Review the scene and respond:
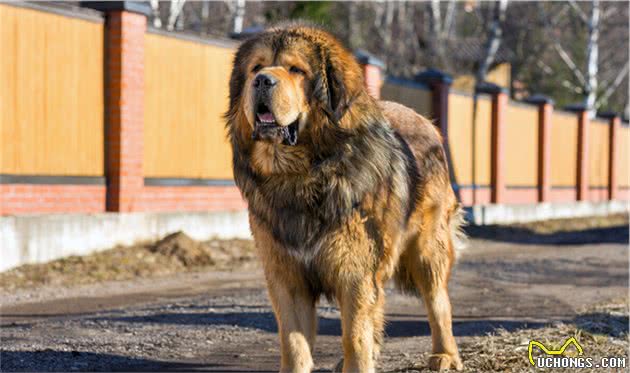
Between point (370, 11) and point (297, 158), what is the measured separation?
1918 inches

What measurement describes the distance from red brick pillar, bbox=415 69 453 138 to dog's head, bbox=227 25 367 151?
1928 cm

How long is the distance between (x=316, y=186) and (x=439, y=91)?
19.7 metres

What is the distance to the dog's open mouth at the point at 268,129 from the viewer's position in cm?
519

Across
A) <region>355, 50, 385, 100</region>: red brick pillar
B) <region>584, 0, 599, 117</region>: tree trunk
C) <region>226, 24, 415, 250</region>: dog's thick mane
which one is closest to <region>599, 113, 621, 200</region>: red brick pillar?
<region>584, 0, 599, 117</region>: tree trunk

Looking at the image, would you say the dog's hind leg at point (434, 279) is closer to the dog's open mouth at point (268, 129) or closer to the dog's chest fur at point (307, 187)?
the dog's chest fur at point (307, 187)

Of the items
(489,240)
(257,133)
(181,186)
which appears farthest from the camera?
(489,240)

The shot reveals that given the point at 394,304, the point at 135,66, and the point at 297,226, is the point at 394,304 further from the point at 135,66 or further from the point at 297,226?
the point at 135,66

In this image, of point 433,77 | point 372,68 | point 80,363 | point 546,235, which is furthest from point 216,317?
point 433,77

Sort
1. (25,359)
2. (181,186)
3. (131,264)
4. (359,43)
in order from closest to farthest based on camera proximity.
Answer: (25,359), (131,264), (181,186), (359,43)

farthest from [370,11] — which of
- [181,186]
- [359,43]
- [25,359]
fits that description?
[25,359]

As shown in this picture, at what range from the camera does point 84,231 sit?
1399 cm

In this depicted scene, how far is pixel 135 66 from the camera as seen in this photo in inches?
607

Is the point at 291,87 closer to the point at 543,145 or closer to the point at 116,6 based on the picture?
the point at 116,6

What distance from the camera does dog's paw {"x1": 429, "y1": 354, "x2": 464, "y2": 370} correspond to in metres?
6.45
